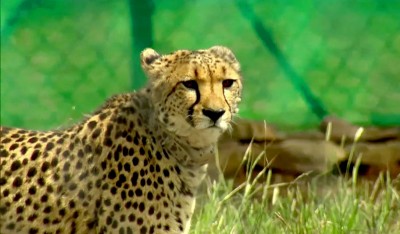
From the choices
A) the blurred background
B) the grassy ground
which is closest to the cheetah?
the grassy ground

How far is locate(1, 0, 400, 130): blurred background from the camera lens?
5.31 m

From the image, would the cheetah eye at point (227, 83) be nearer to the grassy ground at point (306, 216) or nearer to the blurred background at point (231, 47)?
the grassy ground at point (306, 216)

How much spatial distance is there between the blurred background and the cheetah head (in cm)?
146

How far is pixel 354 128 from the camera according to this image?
18.2 ft

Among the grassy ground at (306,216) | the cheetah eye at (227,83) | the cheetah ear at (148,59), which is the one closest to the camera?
the cheetah eye at (227,83)

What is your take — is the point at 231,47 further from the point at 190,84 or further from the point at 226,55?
the point at 190,84

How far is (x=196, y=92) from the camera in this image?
147 inches

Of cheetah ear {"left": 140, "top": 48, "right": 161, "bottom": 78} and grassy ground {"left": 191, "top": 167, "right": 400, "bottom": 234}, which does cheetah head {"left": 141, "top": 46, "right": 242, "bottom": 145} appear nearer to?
cheetah ear {"left": 140, "top": 48, "right": 161, "bottom": 78}

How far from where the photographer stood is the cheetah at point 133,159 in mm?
3719

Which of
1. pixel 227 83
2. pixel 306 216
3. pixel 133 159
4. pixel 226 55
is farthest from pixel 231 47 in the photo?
pixel 133 159

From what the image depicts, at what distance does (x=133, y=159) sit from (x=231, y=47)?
176 centimetres

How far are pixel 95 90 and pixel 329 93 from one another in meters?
1.05

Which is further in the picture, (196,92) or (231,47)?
(231,47)

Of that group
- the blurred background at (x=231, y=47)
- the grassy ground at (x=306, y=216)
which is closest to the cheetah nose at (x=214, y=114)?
the grassy ground at (x=306, y=216)
